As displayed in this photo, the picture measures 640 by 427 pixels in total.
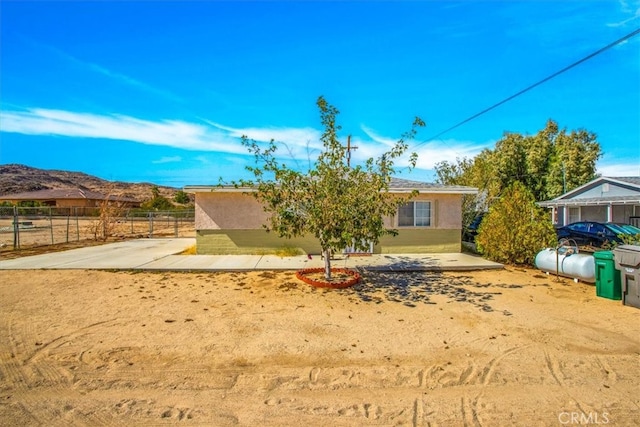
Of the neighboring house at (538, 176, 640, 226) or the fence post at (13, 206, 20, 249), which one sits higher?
the neighboring house at (538, 176, 640, 226)

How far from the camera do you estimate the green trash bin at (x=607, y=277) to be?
7469mm

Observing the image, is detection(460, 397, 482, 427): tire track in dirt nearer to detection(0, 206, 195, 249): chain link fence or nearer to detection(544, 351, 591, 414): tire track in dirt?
detection(544, 351, 591, 414): tire track in dirt

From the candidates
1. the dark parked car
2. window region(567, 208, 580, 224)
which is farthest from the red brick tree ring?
window region(567, 208, 580, 224)

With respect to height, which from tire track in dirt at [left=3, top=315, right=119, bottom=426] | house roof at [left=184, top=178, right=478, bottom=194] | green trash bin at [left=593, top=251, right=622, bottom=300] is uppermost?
house roof at [left=184, top=178, right=478, bottom=194]

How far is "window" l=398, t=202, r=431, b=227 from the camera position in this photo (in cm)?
1344

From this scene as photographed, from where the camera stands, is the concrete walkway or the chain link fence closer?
the concrete walkway

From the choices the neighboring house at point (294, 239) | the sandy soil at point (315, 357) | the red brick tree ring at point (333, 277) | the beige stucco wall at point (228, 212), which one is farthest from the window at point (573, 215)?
the beige stucco wall at point (228, 212)

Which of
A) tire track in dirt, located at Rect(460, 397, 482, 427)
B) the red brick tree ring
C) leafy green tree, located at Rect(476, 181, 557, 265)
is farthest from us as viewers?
leafy green tree, located at Rect(476, 181, 557, 265)

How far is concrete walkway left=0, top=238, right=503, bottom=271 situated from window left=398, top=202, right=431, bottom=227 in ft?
3.98

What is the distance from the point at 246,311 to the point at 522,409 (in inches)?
180

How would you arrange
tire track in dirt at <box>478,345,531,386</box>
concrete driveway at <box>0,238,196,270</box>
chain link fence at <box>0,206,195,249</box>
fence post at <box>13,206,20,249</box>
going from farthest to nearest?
chain link fence at <box>0,206,195,249</box>
fence post at <box>13,206,20,249</box>
concrete driveway at <box>0,238,196,270</box>
tire track in dirt at <box>478,345,531,386</box>

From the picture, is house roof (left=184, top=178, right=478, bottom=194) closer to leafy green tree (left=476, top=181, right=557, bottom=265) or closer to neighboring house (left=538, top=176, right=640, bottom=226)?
leafy green tree (left=476, top=181, right=557, bottom=265)

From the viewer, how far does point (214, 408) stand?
3.52m

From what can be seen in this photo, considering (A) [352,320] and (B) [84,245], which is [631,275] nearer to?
(A) [352,320]
